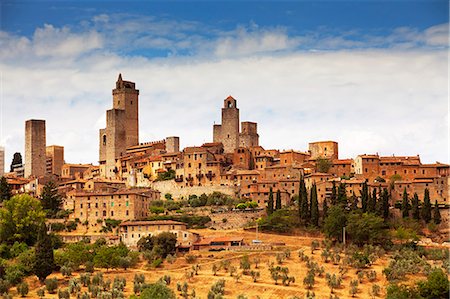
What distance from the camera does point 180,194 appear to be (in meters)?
64.8

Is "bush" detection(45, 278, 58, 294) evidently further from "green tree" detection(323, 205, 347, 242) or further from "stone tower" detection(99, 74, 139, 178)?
"stone tower" detection(99, 74, 139, 178)

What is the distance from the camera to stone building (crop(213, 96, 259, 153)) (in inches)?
2830

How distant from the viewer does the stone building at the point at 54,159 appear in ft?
261

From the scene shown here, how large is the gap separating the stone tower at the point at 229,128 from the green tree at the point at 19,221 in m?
18.9

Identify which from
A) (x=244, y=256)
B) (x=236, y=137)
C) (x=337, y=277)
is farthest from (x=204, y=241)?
(x=236, y=137)

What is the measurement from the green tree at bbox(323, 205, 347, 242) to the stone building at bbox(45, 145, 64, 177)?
1195 inches

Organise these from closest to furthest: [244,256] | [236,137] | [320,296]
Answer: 1. [320,296]
2. [244,256]
3. [236,137]

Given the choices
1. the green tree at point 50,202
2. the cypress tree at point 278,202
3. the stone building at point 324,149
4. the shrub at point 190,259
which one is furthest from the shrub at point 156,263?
the stone building at point 324,149

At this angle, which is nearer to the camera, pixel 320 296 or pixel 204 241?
pixel 320 296

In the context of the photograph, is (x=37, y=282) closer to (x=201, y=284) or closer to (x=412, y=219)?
(x=201, y=284)

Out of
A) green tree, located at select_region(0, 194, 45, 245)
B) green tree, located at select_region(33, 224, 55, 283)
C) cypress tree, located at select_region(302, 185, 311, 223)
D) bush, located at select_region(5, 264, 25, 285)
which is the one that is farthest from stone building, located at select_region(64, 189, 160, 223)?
bush, located at select_region(5, 264, 25, 285)

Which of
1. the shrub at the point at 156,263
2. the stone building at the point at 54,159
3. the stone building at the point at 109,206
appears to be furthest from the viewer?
the stone building at the point at 54,159

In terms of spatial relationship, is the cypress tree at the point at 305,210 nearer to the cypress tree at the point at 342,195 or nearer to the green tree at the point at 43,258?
the cypress tree at the point at 342,195

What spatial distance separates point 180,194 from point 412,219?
1479cm
